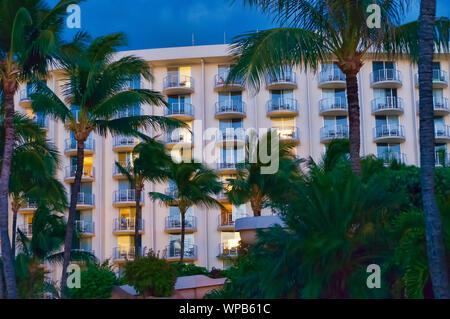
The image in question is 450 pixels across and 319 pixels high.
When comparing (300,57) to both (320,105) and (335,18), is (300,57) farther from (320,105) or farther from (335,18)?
(320,105)

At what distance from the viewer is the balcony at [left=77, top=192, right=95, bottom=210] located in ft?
157

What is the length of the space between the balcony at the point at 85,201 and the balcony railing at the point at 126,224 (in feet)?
7.28

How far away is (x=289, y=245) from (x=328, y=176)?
5.84 ft

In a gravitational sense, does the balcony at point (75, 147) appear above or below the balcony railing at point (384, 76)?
below

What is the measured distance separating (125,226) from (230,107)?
11789 millimetres

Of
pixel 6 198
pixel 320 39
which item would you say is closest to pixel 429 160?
pixel 320 39

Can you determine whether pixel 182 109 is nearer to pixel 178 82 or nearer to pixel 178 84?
pixel 178 84

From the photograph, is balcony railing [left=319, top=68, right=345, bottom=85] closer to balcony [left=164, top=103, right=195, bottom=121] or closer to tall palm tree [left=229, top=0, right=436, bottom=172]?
balcony [left=164, top=103, right=195, bottom=121]

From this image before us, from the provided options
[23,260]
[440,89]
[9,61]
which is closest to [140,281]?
[23,260]

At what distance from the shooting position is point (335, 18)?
16031 millimetres

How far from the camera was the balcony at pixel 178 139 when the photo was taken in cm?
4778

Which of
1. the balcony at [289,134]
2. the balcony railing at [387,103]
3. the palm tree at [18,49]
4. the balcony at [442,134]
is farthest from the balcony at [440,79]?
the palm tree at [18,49]

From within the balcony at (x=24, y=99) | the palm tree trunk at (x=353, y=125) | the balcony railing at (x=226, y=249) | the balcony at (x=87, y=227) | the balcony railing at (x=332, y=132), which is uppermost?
the balcony at (x=24, y=99)

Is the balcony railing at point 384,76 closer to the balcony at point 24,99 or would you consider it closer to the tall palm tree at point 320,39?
the balcony at point 24,99
